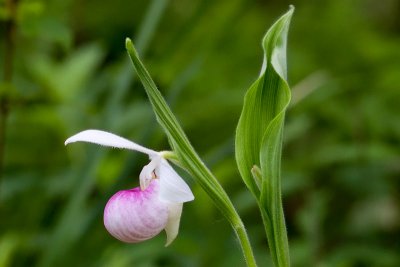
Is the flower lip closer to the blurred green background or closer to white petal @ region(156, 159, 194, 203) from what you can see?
white petal @ region(156, 159, 194, 203)

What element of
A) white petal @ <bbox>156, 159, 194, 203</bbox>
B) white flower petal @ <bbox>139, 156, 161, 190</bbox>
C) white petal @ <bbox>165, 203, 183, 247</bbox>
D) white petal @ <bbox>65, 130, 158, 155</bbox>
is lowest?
white petal @ <bbox>165, 203, 183, 247</bbox>

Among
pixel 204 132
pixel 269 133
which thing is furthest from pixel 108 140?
pixel 204 132

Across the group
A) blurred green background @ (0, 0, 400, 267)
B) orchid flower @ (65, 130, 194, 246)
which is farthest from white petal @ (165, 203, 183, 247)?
blurred green background @ (0, 0, 400, 267)

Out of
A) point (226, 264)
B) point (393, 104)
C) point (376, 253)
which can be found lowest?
point (376, 253)

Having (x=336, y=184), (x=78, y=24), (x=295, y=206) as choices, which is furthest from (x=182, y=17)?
(x=336, y=184)

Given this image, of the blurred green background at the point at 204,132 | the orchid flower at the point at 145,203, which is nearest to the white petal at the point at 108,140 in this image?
the orchid flower at the point at 145,203

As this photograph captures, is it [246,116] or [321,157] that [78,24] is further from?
[246,116]

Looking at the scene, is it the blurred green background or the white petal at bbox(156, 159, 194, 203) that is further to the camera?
the blurred green background
